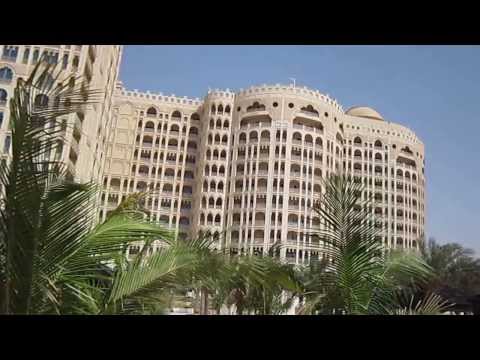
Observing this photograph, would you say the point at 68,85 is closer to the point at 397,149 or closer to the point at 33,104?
the point at 33,104

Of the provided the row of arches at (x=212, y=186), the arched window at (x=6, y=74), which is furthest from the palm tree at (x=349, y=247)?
the row of arches at (x=212, y=186)

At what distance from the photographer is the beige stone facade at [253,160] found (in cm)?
5388

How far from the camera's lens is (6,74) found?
99.9ft

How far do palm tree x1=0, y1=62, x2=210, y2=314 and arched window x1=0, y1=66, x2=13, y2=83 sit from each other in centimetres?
2983

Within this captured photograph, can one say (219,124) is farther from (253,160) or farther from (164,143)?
(164,143)

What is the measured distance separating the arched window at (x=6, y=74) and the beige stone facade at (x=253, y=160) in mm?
25073

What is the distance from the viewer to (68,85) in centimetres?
373

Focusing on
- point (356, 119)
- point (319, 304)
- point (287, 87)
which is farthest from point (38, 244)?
point (356, 119)

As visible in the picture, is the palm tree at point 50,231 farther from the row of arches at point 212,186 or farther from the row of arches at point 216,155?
the row of arches at point 216,155

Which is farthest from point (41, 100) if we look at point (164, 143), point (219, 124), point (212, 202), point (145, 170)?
point (164, 143)

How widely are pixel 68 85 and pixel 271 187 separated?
50.4 m

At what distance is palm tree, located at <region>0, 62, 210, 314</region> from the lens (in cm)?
366

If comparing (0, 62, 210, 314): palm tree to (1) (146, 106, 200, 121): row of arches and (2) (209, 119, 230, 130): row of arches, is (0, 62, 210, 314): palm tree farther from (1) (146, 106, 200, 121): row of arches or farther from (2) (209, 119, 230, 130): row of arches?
(1) (146, 106, 200, 121): row of arches

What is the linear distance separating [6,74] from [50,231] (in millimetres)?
30905
